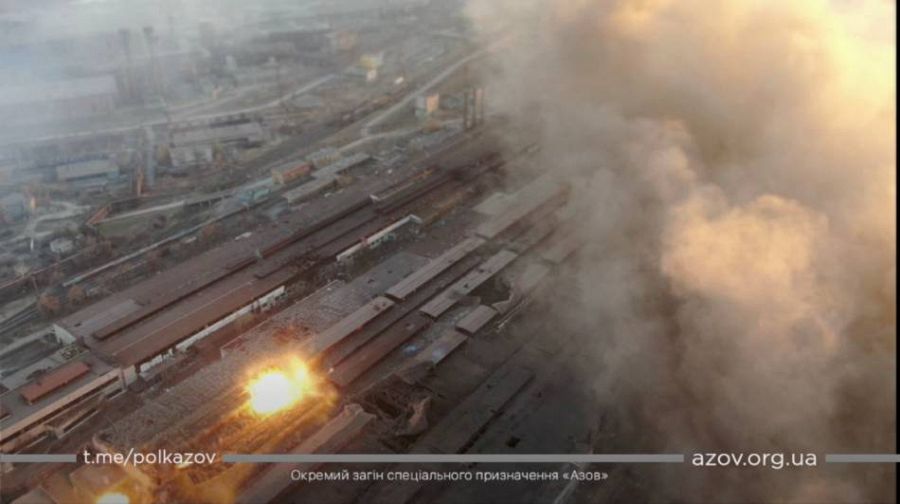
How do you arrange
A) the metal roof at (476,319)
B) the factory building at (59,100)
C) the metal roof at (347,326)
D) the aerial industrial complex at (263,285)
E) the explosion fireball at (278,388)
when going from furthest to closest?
the factory building at (59,100) → the metal roof at (476,319) → the metal roof at (347,326) → the explosion fireball at (278,388) → the aerial industrial complex at (263,285)

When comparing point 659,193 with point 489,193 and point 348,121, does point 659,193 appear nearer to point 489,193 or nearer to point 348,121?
point 489,193

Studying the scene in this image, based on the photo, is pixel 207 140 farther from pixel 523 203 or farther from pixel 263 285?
pixel 523 203

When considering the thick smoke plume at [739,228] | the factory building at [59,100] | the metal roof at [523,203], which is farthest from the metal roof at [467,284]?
the factory building at [59,100]

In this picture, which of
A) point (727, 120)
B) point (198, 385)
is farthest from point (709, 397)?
point (198, 385)

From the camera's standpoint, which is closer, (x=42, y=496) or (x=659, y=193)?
(x=42, y=496)

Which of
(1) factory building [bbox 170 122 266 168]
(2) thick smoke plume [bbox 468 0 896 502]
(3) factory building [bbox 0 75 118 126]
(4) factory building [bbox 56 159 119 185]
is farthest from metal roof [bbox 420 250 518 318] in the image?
(3) factory building [bbox 0 75 118 126]

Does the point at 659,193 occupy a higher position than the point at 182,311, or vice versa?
the point at 659,193

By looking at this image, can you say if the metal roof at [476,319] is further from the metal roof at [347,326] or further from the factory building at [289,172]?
the factory building at [289,172]
